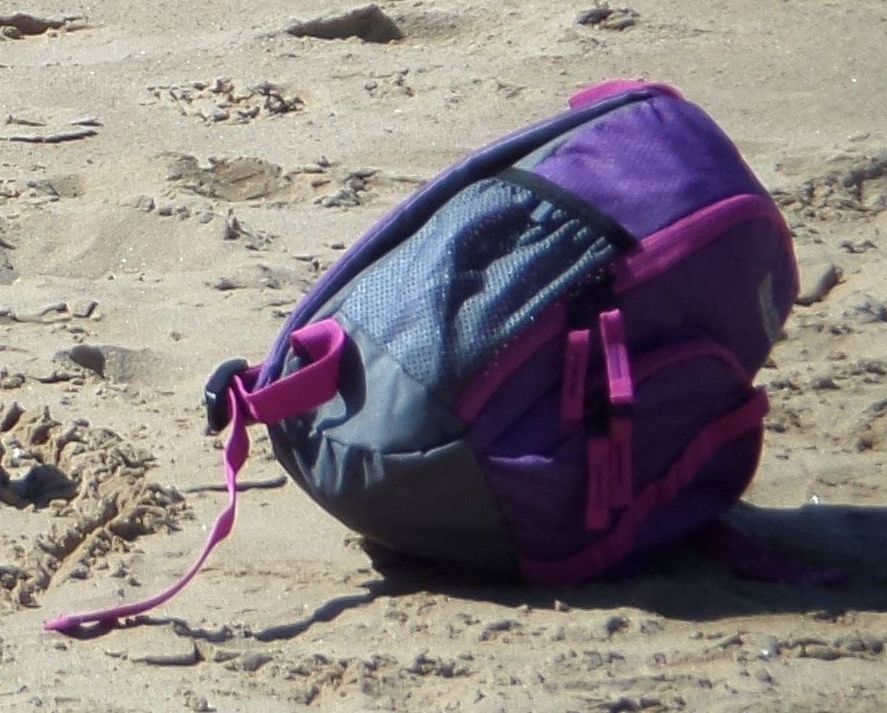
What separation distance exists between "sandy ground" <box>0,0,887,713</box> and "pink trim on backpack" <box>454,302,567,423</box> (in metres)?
0.27

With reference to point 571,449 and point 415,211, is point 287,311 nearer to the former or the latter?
point 415,211

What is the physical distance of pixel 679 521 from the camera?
2539 mm

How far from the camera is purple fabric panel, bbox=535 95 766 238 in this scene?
2.45 metres

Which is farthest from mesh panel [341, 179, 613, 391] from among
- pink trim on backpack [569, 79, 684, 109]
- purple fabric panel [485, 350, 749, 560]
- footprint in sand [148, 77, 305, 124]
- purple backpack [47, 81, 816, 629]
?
footprint in sand [148, 77, 305, 124]

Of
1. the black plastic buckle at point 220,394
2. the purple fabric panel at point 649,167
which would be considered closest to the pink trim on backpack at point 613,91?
the purple fabric panel at point 649,167

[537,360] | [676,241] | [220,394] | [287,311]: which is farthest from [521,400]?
[287,311]

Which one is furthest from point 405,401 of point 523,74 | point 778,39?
point 778,39

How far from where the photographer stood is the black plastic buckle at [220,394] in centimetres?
247

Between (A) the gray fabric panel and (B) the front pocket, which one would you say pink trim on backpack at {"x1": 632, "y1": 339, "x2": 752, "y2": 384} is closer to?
(B) the front pocket

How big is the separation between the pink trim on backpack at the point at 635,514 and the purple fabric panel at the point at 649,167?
0.29 meters

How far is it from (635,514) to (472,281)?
0.37 m

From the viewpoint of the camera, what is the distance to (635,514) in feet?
8.14

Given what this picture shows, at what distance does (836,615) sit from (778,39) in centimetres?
284

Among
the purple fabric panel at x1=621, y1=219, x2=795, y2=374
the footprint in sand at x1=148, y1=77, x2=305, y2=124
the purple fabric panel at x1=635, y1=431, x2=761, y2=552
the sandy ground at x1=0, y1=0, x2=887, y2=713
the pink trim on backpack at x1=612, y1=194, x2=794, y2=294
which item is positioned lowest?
the footprint in sand at x1=148, y1=77, x2=305, y2=124
